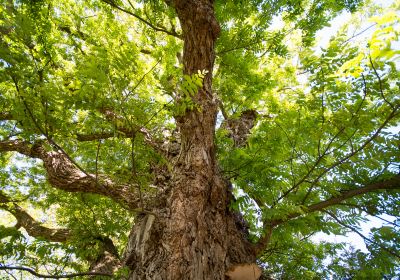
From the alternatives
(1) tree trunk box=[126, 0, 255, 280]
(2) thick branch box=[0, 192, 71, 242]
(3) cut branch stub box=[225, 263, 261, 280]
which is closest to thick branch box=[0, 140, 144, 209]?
(1) tree trunk box=[126, 0, 255, 280]

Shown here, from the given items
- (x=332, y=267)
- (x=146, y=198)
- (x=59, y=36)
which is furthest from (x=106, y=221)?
(x=59, y=36)

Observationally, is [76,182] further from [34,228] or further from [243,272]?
[243,272]

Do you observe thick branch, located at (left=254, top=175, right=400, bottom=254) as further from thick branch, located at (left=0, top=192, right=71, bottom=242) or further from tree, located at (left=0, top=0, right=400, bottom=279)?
thick branch, located at (left=0, top=192, right=71, bottom=242)

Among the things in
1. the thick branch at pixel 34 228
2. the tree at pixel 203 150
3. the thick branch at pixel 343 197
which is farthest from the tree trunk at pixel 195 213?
the thick branch at pixel 34 228

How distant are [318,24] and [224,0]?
5.24 ft

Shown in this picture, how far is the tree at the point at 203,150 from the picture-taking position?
1.87m

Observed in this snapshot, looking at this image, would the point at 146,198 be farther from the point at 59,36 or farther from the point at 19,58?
the point at 59,36

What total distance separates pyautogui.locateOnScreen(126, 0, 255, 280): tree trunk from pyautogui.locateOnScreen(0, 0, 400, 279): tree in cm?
2

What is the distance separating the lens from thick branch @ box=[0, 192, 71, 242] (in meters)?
4.34

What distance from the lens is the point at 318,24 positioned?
163 inches

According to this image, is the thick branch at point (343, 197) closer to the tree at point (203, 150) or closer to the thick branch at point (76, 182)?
the tree at point (203, 150)

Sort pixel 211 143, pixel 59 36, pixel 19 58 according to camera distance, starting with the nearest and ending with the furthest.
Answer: pixel 19 58
pixel 211 143
pixel 59 36

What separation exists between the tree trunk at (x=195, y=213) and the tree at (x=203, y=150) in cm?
2

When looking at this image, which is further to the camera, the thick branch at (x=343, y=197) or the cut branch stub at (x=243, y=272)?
the thick branch at (x=343, y=197)
